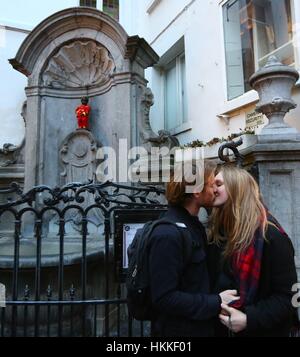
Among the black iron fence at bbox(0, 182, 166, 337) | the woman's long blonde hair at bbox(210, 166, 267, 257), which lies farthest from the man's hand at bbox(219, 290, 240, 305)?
the black iron fence at bbox(0, 182, 166, 337)

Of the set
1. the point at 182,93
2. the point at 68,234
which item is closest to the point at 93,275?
the point at 68,234

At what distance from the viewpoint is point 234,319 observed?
1458 millimetres

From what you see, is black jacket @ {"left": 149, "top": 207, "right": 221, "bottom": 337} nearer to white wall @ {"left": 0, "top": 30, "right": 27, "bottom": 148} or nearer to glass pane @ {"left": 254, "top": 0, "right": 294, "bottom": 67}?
glass pane @ {"left": 254, "top": 0, "right": 294, "bottom": 67}

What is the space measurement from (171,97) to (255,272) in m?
6.70

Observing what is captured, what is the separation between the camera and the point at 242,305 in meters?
1.47

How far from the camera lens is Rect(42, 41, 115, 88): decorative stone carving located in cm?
623

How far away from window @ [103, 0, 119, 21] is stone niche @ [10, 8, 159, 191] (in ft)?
10.1

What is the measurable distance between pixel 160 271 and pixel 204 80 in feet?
17.4

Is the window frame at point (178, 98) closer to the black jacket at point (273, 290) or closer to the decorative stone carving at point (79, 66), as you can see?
the decorative stone carving at point (79, 66)

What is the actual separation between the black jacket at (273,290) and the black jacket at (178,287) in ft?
0.47

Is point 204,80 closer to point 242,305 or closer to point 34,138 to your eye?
point 34,138

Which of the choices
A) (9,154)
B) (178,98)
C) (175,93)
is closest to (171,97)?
(175,93)

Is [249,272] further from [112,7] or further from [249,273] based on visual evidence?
[112,7]

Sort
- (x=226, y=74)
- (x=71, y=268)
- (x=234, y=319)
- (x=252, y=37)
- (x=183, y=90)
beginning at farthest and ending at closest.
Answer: (x=183, y=90) < (x=226, y=74) < (x=252, y=37) < (x=71, y=268) < (x=234, y=319)
